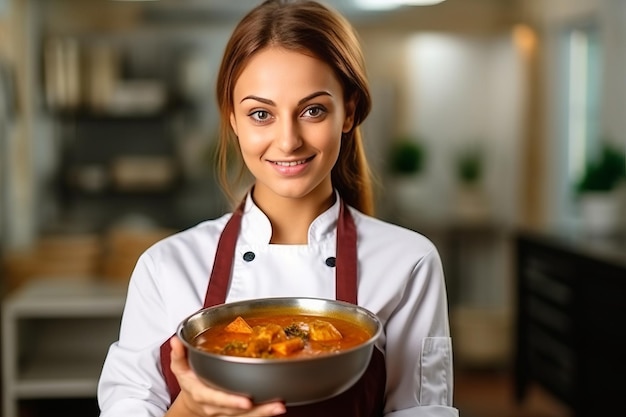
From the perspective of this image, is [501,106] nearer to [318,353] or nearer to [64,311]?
[64,311]

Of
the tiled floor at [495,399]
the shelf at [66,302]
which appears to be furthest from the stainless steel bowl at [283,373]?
the tiled floor at [495,399]

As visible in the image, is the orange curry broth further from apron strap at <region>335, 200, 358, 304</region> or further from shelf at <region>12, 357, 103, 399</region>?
A: shelf at <region>12, 357, 103, 399</region>

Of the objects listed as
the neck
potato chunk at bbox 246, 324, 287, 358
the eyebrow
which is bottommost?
potato chunk at bbox 246, 324, 287, 358

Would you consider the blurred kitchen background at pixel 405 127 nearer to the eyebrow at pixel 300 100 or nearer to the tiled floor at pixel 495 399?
the tiled floor at pixel 495 399

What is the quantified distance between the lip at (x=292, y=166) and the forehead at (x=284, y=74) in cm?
10

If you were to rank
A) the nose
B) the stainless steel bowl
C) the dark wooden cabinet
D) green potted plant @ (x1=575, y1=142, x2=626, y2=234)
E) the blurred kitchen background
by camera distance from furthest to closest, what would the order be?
the blurred kitchen background → green potted plant @ (x1=575, y1=142, x2=626, y2=234) → the dark wooden cabinet → the nose → the stainless steel bowl

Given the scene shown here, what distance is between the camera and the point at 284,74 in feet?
4.36

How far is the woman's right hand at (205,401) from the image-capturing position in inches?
41.6

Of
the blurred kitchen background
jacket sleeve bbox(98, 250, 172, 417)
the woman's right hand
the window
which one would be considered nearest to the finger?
the woman's right hand

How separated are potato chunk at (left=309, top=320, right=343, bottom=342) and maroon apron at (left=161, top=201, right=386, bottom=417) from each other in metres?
0.20

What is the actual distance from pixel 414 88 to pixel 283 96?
14.5ft

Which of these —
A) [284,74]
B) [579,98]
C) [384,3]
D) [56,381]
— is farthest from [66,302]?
[579,98]

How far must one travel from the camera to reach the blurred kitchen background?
5.18 m

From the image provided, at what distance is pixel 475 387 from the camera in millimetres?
5191
